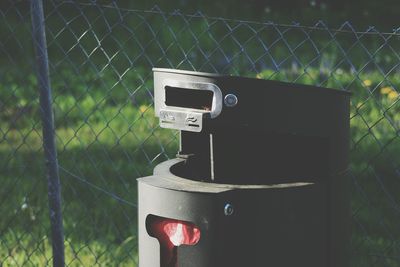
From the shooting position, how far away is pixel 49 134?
10.7 feet

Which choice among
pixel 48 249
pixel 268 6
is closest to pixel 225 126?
pixel 48 249

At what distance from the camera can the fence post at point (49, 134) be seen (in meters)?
3.22

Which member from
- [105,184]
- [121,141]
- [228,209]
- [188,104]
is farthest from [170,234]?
[121,141]

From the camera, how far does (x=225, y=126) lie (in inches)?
94.1

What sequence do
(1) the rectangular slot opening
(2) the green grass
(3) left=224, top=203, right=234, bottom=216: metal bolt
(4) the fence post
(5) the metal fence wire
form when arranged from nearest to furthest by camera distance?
(3) left=224, top=203, right=234, bottom=216: metal bolt → (1) the rectangular slot opening → (4) the fence post → (5) the metal fence wire → (2) the green grass

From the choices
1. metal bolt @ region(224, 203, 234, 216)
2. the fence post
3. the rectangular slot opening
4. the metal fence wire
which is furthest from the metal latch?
the fence post

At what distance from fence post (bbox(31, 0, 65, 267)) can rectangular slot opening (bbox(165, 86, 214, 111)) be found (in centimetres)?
90

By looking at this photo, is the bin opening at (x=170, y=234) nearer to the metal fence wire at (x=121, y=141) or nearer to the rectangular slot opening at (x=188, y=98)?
the rectangular slot opening at (x=188, y=98)

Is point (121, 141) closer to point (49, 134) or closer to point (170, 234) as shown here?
point (49, 134)

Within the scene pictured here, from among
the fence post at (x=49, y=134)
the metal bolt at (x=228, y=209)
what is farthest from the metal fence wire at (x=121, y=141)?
the metal bolt at (x=228, y=209)

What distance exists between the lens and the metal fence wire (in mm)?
3562

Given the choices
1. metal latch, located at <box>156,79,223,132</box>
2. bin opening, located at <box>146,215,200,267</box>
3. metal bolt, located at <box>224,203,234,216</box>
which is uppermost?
metal latch, located at <box>156,79,223,132</box>

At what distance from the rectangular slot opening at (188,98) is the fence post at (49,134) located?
90 cm

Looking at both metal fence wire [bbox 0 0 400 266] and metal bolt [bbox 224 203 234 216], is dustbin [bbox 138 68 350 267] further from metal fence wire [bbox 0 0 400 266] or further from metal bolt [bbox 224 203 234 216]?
metal fence wire [bbox 0 0 400 266]
